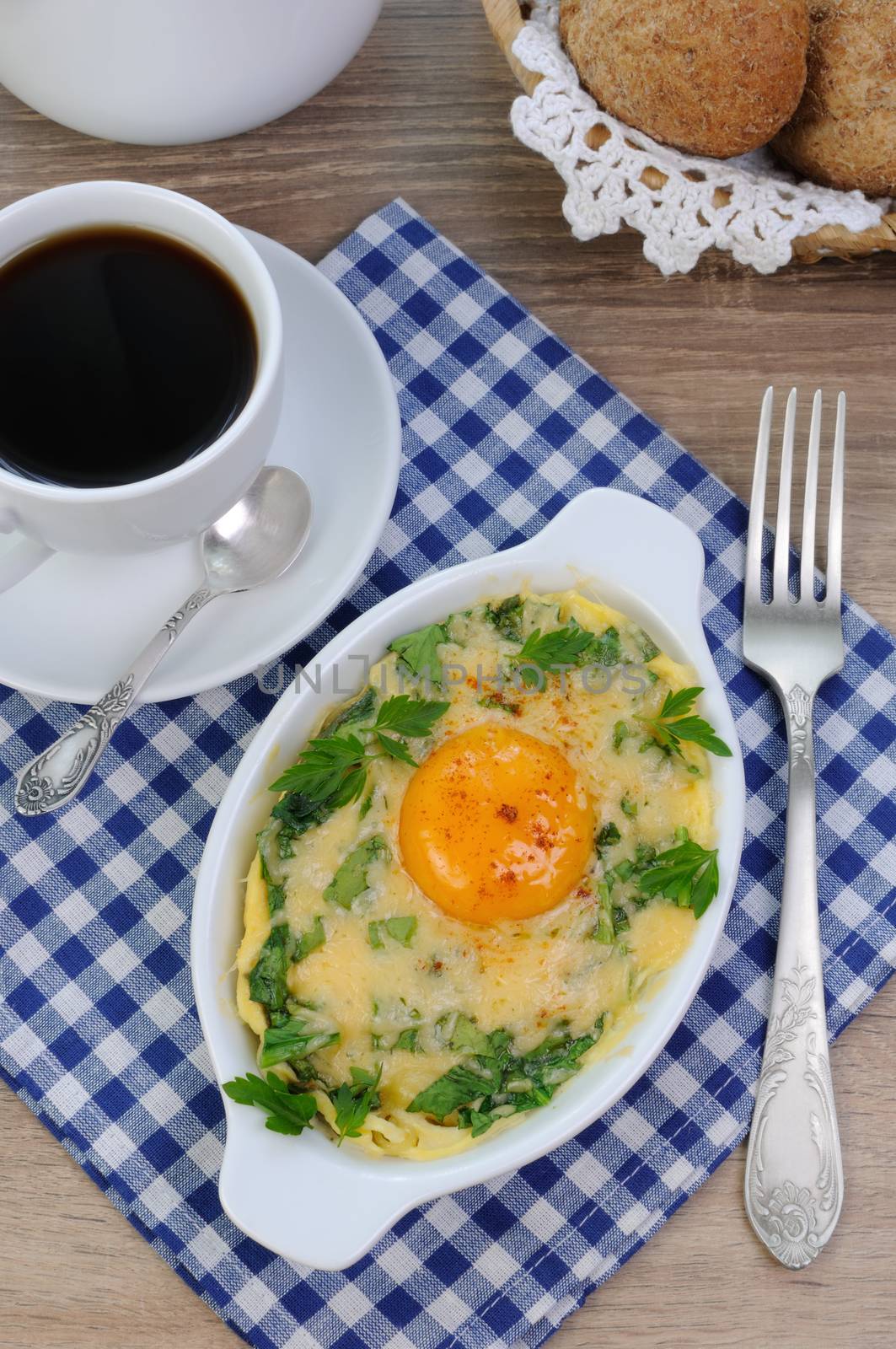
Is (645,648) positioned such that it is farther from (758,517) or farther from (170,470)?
(170,470)

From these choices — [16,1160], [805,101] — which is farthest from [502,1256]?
[805,101]

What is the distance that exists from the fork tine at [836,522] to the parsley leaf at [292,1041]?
49.5 inches

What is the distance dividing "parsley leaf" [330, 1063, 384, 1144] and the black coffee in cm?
103

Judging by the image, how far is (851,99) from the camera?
7.43 feet

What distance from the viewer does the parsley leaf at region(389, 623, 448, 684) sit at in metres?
2.10

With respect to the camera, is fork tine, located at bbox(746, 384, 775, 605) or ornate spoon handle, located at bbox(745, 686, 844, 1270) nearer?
ornate spoon handle, located at bbox(745, 686, 844, 1270)

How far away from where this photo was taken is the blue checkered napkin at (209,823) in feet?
7.11

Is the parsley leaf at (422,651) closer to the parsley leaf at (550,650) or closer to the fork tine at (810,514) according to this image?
the parsley leaf at (550,650)

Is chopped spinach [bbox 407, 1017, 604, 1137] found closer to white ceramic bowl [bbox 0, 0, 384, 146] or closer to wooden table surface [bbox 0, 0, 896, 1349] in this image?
wooden table surface [bbox 0, 0, 896, 1349]

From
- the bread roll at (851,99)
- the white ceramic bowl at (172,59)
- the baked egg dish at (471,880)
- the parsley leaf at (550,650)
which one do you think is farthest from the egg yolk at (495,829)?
the bread roll at (851,99)

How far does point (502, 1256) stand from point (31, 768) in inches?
47.5

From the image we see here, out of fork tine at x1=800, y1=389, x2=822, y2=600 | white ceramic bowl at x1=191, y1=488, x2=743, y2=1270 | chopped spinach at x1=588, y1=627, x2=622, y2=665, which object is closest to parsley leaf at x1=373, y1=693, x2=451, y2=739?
white ceramic bowl at x1=191, y1=488, x2=743, y2=1270

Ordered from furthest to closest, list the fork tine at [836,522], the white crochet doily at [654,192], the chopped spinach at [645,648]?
the fork tine at [836,522] < the white crochet doily at [654,192] < the chopped spinach at [645,648]

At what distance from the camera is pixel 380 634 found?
2145mm
